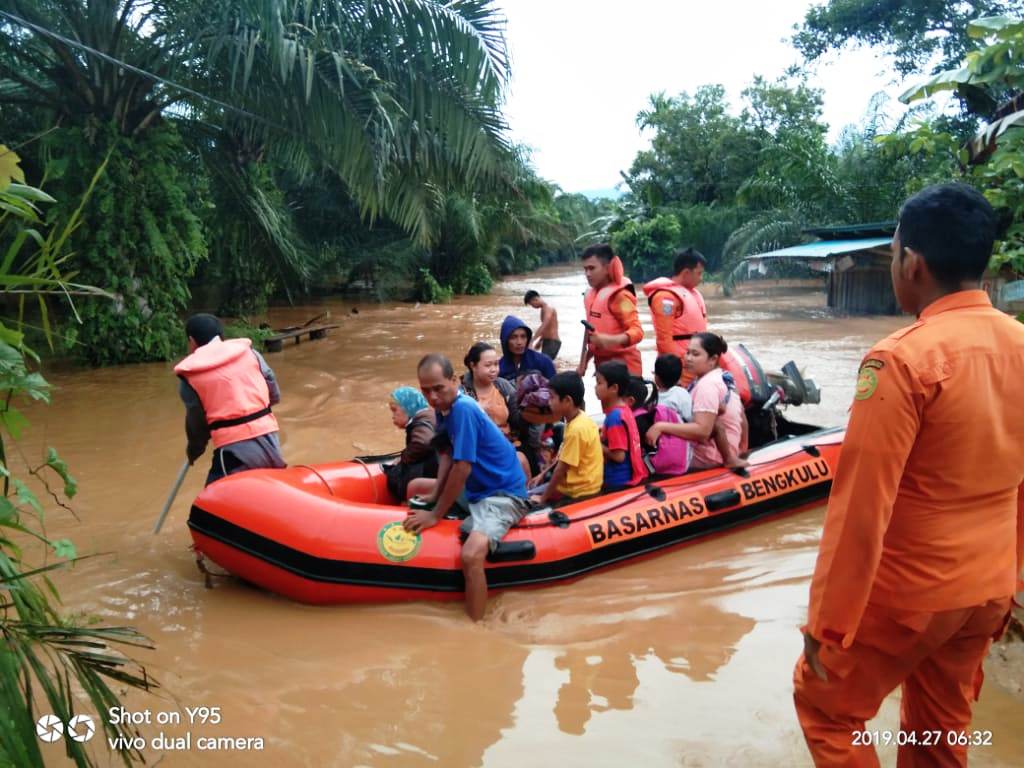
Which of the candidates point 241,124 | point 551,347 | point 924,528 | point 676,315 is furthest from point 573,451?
point 241,124

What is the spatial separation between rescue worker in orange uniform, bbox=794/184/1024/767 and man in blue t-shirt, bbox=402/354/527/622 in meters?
2.40

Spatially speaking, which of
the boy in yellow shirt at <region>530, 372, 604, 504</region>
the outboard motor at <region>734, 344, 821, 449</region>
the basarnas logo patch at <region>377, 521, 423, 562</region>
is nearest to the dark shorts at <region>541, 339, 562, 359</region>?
the outboard motor at <region>734, 344, 821, 449</region>

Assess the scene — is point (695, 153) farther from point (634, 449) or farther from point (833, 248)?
point (634, 449)

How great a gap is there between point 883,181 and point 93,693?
21.8 metres

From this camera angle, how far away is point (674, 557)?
5.05 metres

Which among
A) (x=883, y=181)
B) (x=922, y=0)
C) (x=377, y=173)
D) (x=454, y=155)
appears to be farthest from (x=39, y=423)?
(x=922, y=0)

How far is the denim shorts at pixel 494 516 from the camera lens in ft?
14.3

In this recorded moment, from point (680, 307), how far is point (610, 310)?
52 cm

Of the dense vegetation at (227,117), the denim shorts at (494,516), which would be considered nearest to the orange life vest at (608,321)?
the denim shorts at (494,516)

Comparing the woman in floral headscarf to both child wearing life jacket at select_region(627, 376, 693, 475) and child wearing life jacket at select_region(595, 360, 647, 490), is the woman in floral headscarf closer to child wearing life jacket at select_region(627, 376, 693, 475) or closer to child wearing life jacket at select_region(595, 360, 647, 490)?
child wearing life jacket at select_region(595, 360, 647, 490)

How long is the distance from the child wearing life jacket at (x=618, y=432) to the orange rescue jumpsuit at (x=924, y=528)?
2.87 metres

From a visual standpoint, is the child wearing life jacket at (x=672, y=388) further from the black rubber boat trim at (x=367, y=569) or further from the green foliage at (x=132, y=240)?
the green foliage at (x=132, y=240)

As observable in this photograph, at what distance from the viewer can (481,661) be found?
3846mm

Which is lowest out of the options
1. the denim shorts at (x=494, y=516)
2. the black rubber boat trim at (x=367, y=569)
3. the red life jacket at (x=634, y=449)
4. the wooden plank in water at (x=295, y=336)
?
the black rubber boat trim at (x=367, y=569)
